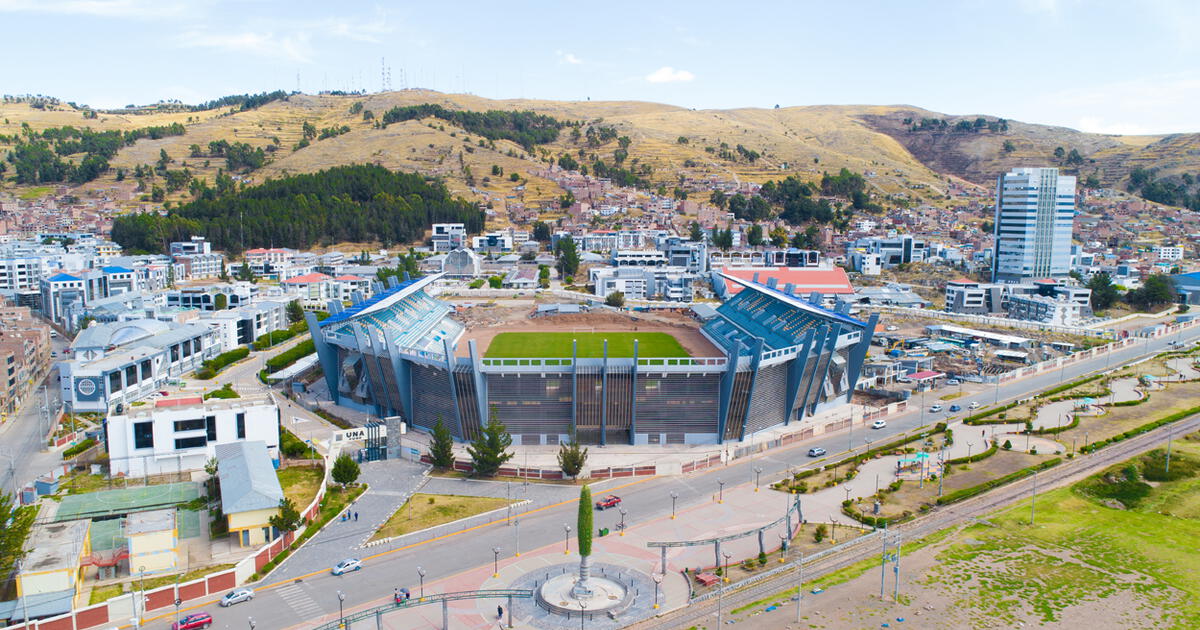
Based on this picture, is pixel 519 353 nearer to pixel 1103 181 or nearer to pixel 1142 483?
pixel 1142 483

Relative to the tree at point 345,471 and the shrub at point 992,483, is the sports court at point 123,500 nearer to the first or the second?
Result: the tree at point 345,471

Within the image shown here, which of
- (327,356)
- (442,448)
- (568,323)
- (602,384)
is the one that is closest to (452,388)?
(442,448)

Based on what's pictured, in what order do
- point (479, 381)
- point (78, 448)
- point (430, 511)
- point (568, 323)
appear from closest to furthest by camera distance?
point (430, 511)
point (78, 448)
point (479, 381)
point (568, 323)

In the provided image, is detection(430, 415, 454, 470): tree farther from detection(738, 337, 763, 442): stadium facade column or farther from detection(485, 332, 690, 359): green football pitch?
detection(485, 332, 690, 359): green football pitch

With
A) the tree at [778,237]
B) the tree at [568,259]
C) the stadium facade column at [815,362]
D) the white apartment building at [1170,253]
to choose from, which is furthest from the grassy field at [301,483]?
the white apartment building at [1170,253]

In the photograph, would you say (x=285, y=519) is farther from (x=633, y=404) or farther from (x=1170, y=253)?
(x=1170, y=253)

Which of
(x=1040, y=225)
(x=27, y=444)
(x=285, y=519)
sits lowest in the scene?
(x=27, y=444)

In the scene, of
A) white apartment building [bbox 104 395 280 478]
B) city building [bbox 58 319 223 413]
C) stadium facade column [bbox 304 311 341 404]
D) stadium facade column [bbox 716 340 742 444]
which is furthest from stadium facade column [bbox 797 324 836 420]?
city building [bbox 58 319 223 413]
